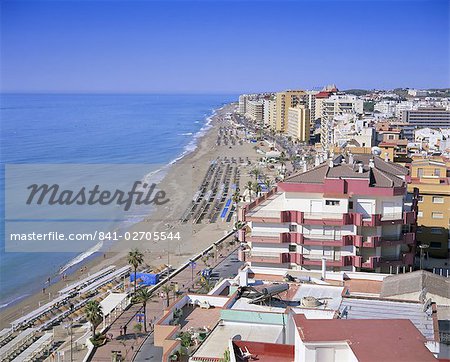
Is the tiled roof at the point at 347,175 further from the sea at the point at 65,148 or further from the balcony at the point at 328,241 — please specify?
the sea at the point at 65,148

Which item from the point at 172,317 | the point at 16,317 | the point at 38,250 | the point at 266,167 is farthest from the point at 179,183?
the point at 172,317

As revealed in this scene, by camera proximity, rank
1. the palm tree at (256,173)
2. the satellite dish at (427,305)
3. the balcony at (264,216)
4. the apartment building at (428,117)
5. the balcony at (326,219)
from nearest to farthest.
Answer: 1. the satellite dish at (427,305)
2. the balcony at (326,219)
3. the balcony at (264,216)
4. the palm tree at (256,173)
5. the apartment building at (428,117)

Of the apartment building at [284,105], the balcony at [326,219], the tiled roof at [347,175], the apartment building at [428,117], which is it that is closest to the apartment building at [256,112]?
the apartment building at [284,105]

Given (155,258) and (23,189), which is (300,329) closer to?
(155,258)

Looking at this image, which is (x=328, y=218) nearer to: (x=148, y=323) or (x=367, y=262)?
(x=367, y=262)

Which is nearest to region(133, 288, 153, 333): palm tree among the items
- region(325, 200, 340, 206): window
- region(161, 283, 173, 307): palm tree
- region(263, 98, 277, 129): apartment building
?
region(161, 283, 173, 307): palm tree

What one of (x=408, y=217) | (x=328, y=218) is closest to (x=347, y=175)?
(x=328, y=218)

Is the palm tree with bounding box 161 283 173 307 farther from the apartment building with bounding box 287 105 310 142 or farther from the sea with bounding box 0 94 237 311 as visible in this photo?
the apartment building with bounding box 287 105 310 142
